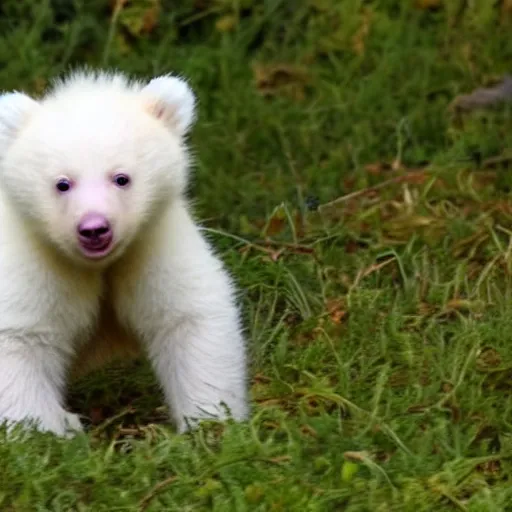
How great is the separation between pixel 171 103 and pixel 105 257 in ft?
2.64

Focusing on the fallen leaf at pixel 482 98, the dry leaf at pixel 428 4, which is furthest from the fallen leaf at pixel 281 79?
the fallen leaf at pixel 482 98

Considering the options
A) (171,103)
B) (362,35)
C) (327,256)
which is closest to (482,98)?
(362,35)

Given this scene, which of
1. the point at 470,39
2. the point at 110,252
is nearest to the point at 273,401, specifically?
the point at 110,252

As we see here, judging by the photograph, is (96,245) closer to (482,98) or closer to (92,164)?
(92,164)

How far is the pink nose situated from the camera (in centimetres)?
691

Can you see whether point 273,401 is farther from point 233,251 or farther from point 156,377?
point 233,251

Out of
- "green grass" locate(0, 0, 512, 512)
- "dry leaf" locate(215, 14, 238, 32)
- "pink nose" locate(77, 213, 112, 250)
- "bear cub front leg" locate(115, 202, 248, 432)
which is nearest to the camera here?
"green grass" locate(0, 0, 512, 512)

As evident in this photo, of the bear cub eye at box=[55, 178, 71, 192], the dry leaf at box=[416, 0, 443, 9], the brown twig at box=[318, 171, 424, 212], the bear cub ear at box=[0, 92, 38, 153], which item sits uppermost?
the bear cub ear at box=[0, 92, 38, 153]

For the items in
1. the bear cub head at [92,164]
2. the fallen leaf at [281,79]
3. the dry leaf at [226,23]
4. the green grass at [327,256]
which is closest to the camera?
the green grass at [327,256]

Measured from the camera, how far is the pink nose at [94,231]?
6.91m

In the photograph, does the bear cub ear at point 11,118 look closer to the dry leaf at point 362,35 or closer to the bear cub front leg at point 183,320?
the bear cub front leg at point 183,320

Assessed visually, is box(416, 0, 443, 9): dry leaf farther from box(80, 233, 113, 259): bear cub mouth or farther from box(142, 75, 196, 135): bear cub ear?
box(80, 233, 113, 259): bear cub mouth

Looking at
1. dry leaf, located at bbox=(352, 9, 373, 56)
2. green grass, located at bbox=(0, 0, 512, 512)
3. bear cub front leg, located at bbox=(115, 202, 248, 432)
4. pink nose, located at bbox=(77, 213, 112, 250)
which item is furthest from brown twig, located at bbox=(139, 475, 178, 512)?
dry leaf, located at bbox=(352, 9, 373, 56)

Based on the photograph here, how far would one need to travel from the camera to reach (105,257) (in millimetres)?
7137
